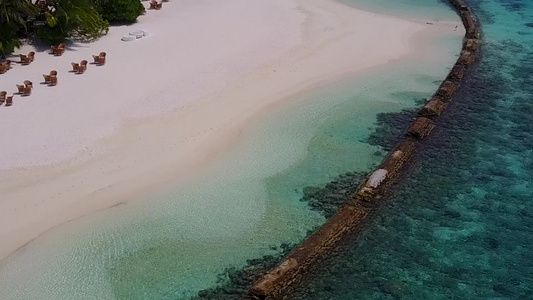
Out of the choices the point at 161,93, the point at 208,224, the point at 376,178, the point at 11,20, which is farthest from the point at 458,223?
the point at 11,20

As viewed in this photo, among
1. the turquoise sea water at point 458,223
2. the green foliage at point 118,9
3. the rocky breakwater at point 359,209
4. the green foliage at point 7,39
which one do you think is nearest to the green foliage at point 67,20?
the green foliage at point 7,39

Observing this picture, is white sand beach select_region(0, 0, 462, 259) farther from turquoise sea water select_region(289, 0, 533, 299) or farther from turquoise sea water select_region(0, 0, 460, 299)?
turquoise sea water select_region(289, 0, 533, 299)

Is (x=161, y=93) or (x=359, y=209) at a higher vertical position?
(x=161, y=93)

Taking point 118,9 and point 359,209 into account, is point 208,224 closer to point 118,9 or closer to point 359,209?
point 359,209

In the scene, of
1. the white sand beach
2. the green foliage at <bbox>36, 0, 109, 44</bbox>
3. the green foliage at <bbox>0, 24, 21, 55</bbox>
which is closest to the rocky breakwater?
the white sand beach

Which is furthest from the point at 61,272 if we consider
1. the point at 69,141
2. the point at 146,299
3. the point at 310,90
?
the point at 310,90

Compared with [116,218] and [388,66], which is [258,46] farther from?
[116,218]
